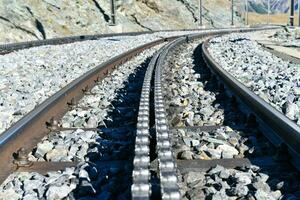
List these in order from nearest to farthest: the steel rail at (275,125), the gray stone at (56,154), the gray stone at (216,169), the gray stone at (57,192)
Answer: the gray stone at (57,192) → the gray stone at (216,169) → the steel rail at (275,125) → the gray stone at (56,154)

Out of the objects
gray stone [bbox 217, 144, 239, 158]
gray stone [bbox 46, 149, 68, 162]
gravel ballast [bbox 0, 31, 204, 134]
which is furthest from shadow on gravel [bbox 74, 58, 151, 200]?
gravel ballast [bbox 0, 31, 204, 134]

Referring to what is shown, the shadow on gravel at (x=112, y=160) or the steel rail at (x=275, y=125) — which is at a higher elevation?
the steel rail at (x=275, y=125)

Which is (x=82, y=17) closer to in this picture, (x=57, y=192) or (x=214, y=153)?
(x=214, y=153)

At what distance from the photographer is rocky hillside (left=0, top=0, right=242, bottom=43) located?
3431cm

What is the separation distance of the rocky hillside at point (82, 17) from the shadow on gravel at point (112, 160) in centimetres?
2769

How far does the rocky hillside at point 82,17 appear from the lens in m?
34.3

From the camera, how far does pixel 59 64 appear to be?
14.4 metres

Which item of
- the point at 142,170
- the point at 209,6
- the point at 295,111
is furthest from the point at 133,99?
the point at 209,6

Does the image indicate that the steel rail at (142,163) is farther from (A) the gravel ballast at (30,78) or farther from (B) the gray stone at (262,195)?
(A) the gravel ballast at (30,78)

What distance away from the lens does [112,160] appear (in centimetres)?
459

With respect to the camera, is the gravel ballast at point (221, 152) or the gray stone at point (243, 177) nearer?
the gravel ballast at point (221, 152)

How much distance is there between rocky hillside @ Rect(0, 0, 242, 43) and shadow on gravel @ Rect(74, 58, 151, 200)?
90.9ft

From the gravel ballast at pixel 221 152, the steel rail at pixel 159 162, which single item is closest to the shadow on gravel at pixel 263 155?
the gravel ballast at pixel 221 152

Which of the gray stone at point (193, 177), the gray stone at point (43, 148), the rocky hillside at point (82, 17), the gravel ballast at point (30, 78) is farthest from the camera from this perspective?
the rocky hillside at point (82, 17)
